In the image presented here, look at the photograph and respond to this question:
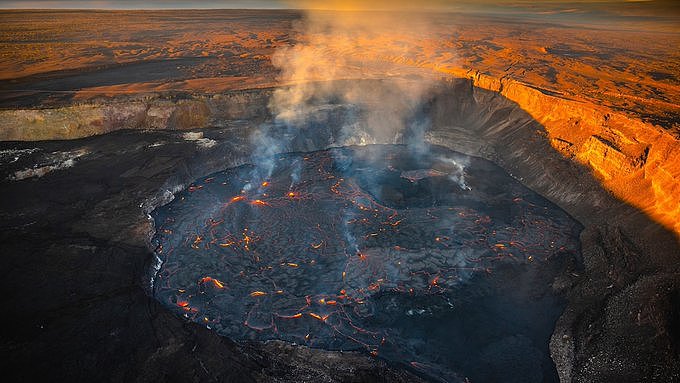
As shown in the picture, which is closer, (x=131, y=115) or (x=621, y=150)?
(x=621, y=150)

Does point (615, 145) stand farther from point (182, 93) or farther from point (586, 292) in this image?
point (182, 93)

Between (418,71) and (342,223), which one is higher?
(418,71)

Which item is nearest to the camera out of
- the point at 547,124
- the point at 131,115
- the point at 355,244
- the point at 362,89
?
the point at 355,244

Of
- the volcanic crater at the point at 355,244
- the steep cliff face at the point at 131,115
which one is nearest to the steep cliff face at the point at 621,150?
the volcanic crater at the point at 355,244

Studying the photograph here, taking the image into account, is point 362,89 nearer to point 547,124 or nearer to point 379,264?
point 547,124

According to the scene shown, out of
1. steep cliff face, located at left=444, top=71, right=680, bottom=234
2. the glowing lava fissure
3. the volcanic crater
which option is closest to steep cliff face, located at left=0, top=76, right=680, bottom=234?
steep cliff face, located at left=444, top=71, right=680, bottom=234

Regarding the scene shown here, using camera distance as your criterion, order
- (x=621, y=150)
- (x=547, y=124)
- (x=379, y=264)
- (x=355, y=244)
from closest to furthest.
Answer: (x=379, y=264)
(x=355, y=244)
(x=621, y=150)
(x=547, y=124)

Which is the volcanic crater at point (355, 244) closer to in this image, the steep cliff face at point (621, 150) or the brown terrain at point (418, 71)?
the steep cliff face at point (621, 150)

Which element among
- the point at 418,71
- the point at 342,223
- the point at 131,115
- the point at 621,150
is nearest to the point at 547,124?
the point at 621,150
